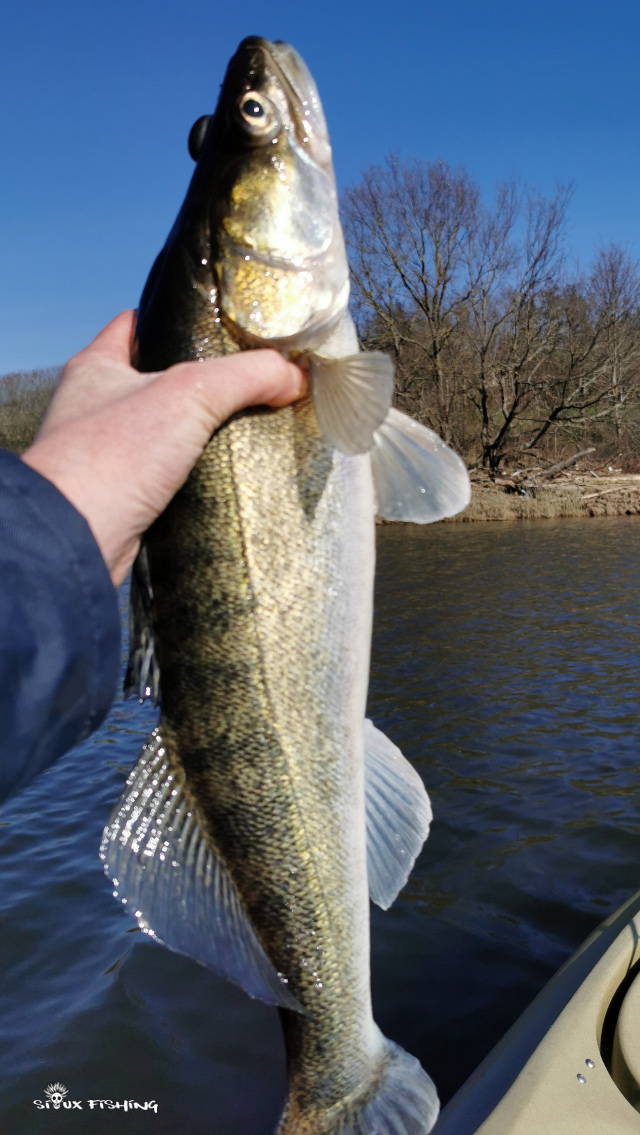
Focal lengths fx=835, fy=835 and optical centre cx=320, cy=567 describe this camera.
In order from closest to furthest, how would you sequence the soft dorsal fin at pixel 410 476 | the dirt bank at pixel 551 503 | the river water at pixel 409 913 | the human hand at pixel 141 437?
the human hand at pixel 141 437 → the soft dorsal fin at pixel 410 476 → the river water at pixel 409 913 → the dirt bank at pixel 551 503

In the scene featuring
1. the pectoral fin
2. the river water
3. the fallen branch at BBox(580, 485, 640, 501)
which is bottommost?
the river water

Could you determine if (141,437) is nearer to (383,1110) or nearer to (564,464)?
(383,1110)

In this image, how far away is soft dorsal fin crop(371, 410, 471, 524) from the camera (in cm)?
211

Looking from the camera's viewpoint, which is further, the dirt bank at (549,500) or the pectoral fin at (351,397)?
the dirt bank at (549,500)

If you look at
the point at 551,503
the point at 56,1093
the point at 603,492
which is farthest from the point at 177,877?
the point at 603,492

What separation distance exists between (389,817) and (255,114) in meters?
1.79

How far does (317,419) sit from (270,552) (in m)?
0.34

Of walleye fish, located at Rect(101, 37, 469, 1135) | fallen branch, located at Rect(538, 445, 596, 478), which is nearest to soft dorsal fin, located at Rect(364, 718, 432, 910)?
walleye fish, located at Rect(101, 37, 469, 1135)

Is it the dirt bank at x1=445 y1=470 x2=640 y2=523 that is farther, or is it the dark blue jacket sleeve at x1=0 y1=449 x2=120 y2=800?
the dirt bank at x1=445 y1=470 x2=640 y2=523

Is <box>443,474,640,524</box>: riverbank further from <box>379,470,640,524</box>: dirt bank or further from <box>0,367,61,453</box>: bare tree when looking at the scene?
<box>0,367,61,453</box>: bare tree

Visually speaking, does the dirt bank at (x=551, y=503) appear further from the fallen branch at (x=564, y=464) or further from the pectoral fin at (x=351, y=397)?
the pectoral fin at (x=351, y=397)

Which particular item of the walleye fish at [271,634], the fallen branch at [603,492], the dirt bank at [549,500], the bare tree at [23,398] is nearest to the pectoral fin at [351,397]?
the walleye fish at [271,634]

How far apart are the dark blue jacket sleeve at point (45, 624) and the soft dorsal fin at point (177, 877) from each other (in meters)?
0.28

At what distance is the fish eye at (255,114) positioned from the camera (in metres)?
2.00
